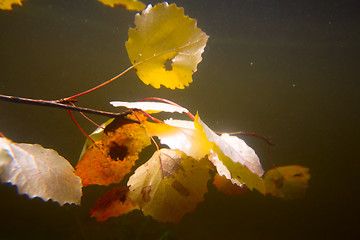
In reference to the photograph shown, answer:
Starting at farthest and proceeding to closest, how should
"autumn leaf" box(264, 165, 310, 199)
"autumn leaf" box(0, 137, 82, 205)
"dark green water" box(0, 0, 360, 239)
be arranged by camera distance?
"dark green water" box(0, 0, 360, 239), "autumn leaf" box(264, 165, 310, 199), "autumn leaf" box(0, 137, 82, 205)

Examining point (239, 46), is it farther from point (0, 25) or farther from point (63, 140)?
point (0, 25)

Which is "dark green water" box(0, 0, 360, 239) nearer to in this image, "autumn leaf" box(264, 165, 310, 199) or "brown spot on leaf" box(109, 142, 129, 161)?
"autumn leaf" box(264, 165, 310, 199)

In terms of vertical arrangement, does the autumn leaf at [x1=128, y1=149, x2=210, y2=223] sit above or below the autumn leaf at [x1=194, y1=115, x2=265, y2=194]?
below

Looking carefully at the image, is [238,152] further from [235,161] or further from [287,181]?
[287,181]

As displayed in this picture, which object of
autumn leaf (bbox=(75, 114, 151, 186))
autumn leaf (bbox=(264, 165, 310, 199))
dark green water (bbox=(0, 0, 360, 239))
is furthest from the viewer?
dark green water (bbox=(0, 0, 360, 239))

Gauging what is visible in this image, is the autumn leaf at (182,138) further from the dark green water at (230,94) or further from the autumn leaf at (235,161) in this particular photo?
the dark green water at (230,94)

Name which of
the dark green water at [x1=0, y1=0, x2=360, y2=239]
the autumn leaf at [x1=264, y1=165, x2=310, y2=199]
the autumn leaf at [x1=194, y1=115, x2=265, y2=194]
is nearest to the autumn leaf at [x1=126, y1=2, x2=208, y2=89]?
the autumn leaf at [x1=194, y1=115, x2=265, y2=194]

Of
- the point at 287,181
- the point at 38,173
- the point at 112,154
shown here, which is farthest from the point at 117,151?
the point at 287,181
